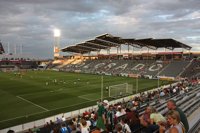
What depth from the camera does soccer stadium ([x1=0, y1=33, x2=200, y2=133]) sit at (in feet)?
29.2

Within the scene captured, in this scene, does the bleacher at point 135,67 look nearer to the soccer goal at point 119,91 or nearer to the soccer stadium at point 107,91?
the soccer stadium at point 107,91

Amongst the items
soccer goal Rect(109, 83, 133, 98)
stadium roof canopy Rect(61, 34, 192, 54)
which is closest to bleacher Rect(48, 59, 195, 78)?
stadium roof canopy Rect(61, 34, 192, 54)

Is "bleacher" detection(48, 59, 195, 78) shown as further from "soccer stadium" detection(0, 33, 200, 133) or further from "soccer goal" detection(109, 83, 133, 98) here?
"soccer goal" detection(109, 83, 133, 98)

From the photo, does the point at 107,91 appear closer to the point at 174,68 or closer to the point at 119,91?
the point at 119,91

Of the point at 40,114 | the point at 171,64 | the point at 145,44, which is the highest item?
the point at 145,44

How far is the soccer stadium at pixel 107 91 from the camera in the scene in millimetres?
8903

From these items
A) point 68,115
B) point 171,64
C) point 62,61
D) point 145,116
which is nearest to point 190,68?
point 171,64

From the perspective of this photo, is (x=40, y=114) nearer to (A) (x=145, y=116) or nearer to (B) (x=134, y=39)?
(A) (x=145, y=116)

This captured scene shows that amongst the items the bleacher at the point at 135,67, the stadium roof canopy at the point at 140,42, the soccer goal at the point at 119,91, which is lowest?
the soccer goal at the point at 119,91

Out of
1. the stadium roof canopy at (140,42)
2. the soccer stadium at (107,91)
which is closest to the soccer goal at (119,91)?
the soccer stadium at (107,91)

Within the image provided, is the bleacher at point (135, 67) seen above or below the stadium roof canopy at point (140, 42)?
below

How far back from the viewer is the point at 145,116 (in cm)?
704

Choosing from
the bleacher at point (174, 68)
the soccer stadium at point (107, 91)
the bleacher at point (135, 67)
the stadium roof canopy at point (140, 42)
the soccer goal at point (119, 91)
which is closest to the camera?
the soccer stadium at point (107, 91)

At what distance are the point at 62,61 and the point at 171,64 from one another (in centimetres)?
5109
